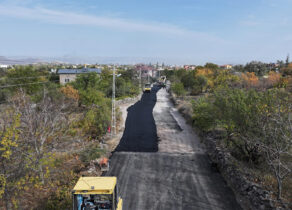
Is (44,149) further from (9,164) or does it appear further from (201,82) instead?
(201,82)

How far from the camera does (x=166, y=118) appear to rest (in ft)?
103

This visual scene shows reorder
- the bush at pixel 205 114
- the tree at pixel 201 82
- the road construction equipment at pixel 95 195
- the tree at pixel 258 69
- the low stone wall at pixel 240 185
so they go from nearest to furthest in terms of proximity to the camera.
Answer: the road construction equipment at pixel 95 195
the low stone wall at pixel 240 185
the bush at pixel 205 114
the tree at pixel 201 82
the tree at pixel 258 69

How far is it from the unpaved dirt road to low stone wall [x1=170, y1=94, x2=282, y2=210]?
0.39 metres

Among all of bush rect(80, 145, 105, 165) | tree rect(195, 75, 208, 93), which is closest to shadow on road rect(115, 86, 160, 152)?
bush rect(80, 145, 105, 165)

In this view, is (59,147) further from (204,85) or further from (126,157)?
(204,85)

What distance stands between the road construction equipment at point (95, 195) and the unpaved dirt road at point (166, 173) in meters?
2.43

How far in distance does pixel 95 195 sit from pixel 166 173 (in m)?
6.53

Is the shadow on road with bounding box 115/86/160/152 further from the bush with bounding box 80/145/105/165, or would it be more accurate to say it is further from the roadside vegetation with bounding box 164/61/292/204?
the roadside vegetation with bounding box 164/61/292/204

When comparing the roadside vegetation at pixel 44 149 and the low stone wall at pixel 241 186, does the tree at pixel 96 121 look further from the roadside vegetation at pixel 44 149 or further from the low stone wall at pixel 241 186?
the low stone wall at pixel 241 186

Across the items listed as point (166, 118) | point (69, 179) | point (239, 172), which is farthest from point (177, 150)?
point (166, 118)

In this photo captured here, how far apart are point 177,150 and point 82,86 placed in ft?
84.2

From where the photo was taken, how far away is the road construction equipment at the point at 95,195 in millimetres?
8273

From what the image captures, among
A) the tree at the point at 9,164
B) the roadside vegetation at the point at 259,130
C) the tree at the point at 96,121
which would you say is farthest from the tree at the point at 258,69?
the tree at the point at 9,164

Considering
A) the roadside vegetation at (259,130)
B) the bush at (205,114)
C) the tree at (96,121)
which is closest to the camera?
the roadside vegetation at (259,130)
